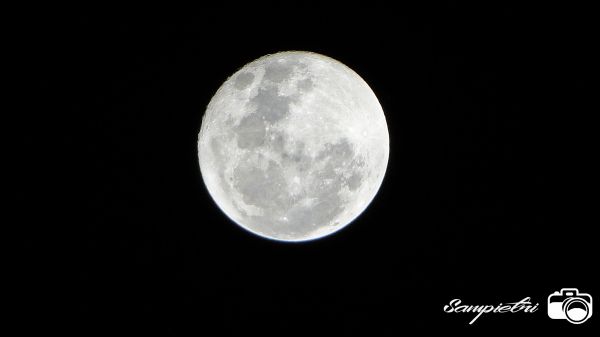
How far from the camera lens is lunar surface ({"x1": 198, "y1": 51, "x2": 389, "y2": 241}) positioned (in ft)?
14.7

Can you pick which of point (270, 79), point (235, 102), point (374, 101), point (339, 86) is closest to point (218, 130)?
point (235, 102)

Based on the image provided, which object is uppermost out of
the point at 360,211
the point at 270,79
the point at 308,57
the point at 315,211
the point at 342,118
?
the point at 308,57

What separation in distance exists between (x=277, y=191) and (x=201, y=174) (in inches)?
60.2

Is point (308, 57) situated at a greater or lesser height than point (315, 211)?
greater

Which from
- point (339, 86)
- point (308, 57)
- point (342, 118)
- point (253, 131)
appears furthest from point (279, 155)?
point (308, 57)

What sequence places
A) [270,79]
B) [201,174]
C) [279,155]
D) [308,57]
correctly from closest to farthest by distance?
[279,155] → [270,79] → [308,57] → [201,174]

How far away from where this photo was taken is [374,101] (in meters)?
5.32

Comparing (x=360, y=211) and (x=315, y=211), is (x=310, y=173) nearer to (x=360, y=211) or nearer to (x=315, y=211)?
(x=315, y=211)

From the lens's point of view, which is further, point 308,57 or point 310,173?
point 308,57

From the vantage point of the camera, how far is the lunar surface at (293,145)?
4488mm

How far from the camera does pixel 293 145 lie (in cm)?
445

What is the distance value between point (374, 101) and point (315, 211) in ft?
5.45

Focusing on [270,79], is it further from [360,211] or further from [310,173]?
[360,211]

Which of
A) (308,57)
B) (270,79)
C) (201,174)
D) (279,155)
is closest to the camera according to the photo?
(279,155)
